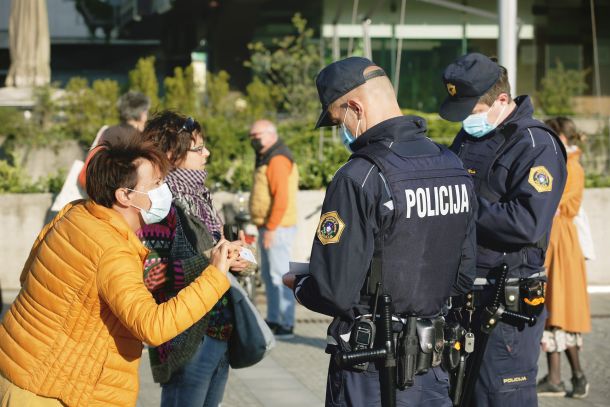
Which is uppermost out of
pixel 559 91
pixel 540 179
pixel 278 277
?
pixel 559 91

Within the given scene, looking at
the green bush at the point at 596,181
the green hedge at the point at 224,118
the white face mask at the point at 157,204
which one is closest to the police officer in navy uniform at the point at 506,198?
the white face mask at the point at 157,204

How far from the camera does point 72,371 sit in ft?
12.7

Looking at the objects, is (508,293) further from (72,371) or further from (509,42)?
(509,42)

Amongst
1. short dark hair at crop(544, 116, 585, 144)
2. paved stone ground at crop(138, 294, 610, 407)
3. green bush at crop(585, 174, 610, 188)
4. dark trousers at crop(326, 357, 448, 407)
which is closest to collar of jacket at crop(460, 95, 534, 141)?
dark trousers at crop(326, 357, 448, 407)

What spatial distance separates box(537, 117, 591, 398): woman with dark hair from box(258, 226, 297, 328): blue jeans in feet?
8.85

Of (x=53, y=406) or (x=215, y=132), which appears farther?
(x=215, y=132)

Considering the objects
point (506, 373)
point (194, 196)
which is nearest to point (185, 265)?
point (194, 196)

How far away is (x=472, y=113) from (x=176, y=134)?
1.46 metres

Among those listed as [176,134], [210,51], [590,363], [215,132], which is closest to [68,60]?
[210,51]

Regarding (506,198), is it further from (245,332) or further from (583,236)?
(583,236)

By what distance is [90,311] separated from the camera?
3854 millimetres

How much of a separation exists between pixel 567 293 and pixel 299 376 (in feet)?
6.83

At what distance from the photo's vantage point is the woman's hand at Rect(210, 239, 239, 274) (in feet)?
13.2

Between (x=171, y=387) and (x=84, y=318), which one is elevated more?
(x=84, y=318)
